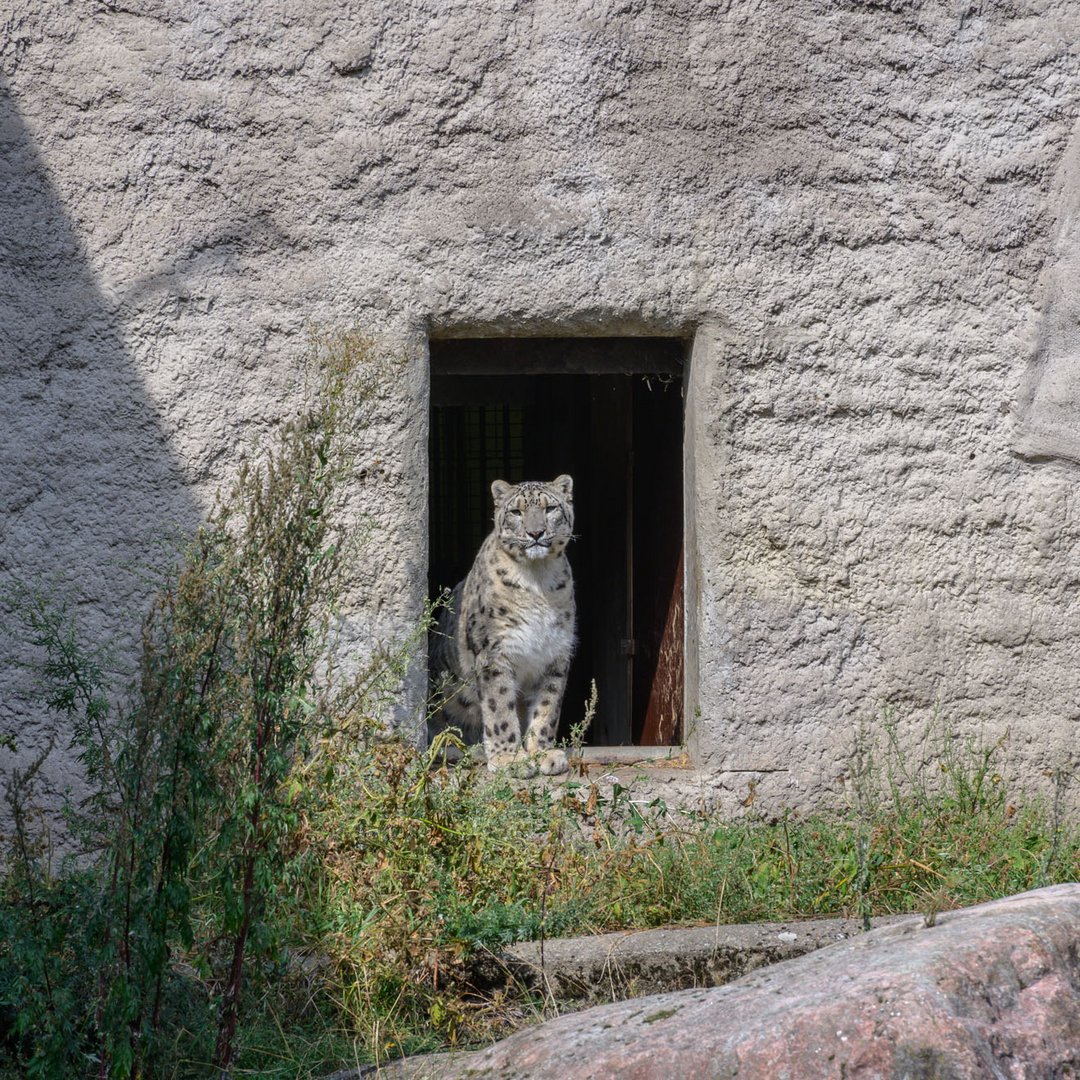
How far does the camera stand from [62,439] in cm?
478

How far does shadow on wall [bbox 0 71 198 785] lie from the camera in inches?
187

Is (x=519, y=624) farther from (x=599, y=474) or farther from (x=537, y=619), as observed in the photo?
(x=599, y=474)

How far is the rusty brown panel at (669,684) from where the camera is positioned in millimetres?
6395

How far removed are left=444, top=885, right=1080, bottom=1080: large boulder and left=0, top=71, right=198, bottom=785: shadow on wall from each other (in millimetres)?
2588

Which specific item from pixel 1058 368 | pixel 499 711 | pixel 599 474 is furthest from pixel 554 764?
pixel 599 474

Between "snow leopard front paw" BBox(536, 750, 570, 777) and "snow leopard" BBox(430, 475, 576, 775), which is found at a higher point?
"snow leopard" BBox(430, 475, 576, 775)

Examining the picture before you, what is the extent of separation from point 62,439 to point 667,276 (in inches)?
84.5

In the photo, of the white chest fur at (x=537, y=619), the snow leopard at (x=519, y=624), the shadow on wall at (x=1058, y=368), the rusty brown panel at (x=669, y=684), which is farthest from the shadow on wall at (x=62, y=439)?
the shadow on wall at (x=1058, y=368)

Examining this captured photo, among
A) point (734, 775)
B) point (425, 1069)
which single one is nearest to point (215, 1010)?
point (425, 1069)

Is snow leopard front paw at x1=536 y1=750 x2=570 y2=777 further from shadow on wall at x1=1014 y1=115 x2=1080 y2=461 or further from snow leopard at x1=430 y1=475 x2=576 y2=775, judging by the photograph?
shadow on wall at x1=1014 y1=115 x2=1080 y2=461

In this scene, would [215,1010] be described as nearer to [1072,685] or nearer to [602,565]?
[1072,685]

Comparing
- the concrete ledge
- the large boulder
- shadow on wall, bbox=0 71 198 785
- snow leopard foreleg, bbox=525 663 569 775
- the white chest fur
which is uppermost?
shadow on wall, bbox=0 71 198 785

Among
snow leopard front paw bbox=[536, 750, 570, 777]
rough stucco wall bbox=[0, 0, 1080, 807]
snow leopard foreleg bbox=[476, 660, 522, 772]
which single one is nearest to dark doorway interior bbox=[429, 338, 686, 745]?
rough stucco wall bbox=[0, 0, 1080, 807]

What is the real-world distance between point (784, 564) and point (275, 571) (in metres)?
2.48
